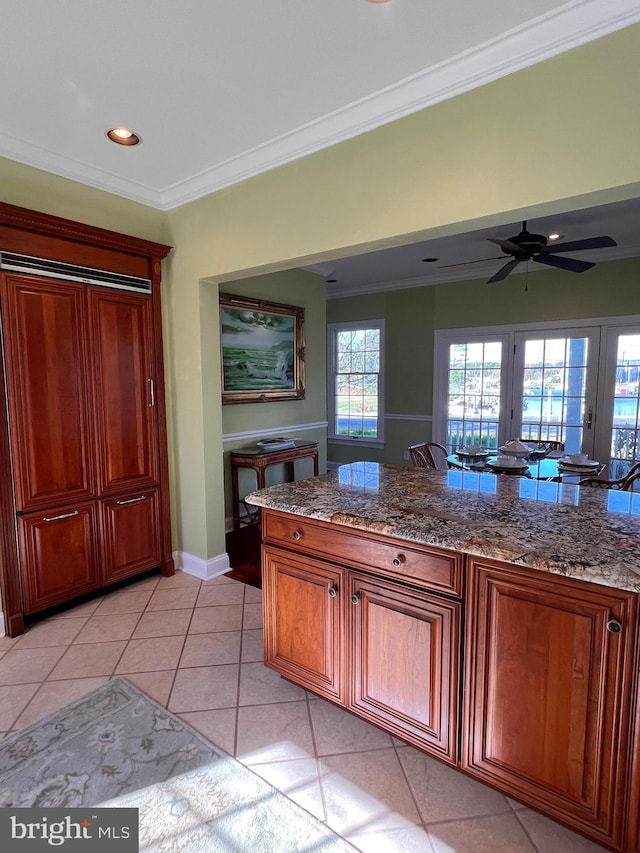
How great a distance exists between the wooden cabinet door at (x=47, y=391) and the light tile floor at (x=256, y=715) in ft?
2.78

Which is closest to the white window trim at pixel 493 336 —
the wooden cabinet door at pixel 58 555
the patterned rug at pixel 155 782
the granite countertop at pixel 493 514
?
the granite countertop at pixel 493 514

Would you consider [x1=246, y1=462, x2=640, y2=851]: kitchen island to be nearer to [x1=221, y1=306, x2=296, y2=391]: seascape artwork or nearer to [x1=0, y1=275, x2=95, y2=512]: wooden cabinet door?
[x1=0, y1=275, x2=95, y2=512]: wooden cabinet door

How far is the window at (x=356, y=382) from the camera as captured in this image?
661 cm

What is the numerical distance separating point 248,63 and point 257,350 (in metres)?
2.77

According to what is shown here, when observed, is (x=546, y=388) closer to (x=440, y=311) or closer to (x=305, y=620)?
(x=440, y=311)

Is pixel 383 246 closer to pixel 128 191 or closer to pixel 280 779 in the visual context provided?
pixel 128 191

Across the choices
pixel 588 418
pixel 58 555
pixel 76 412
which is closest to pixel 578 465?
pixel 588 418

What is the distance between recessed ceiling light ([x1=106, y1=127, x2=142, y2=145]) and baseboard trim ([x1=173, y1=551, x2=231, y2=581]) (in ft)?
8.93

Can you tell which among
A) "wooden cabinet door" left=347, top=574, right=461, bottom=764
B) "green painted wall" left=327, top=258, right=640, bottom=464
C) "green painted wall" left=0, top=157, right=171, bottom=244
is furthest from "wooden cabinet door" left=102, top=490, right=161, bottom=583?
"green painted wall" left=327, top=258, right=640, bottom=464

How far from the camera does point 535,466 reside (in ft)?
11.5

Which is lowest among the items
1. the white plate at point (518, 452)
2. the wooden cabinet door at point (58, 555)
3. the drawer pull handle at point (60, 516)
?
the wooden cabinet door at point (58, 555)

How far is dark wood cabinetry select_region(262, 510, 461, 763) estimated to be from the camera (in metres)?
1.59

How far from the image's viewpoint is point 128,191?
10.1ft

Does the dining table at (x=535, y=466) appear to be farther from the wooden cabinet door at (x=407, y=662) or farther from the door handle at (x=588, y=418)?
the wooden cabinet door at (x=407, y=662)
